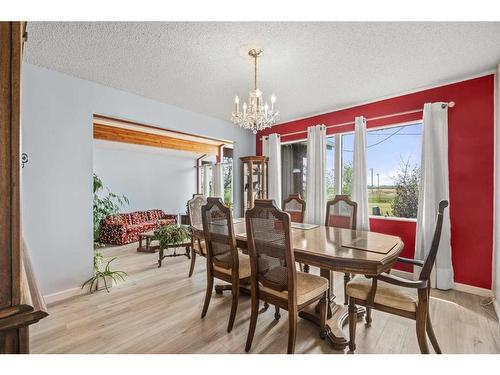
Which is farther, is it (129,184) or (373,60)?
(129,184)

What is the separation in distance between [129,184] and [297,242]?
19.3ft

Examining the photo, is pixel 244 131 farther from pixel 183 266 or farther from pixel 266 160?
pixel 183 266

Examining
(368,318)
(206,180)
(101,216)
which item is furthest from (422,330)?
(206,180)

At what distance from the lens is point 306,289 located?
5.66ft

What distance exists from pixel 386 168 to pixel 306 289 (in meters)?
2.56

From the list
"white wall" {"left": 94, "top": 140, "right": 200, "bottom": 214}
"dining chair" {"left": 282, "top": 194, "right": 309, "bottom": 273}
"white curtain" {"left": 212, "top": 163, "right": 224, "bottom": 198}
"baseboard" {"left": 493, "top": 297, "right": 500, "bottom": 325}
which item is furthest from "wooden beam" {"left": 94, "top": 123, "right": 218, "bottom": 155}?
"baseboard" {"left": 493, "top": 297, "right": 500, "bottom": 325}

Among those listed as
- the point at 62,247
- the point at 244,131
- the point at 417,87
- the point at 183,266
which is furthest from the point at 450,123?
the point at 62,247

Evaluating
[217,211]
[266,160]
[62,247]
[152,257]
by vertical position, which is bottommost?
[152,257]

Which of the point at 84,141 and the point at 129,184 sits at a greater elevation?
the point at 84,141

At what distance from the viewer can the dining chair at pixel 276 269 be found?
1558mm

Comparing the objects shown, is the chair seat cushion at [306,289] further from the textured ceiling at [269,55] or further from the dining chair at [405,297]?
the textured ceiling at [269,55]

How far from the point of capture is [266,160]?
4527mm

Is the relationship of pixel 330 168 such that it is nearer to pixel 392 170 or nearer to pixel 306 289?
pixel 392 170

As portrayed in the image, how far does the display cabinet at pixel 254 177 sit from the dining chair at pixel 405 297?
9.26 feet
